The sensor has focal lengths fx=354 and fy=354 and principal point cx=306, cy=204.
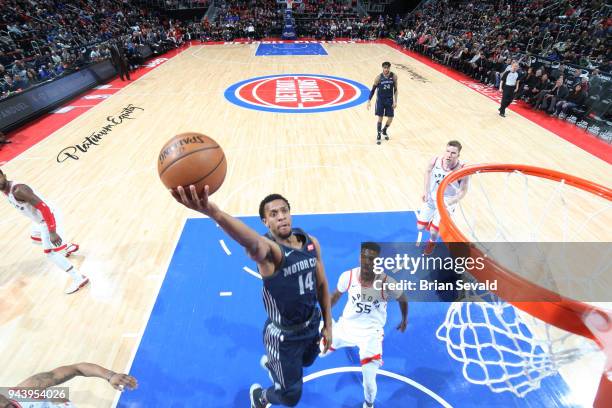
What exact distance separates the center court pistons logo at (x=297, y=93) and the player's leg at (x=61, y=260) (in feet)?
25.7

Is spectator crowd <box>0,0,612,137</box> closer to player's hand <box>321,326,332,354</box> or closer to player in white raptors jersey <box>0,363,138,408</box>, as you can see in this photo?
player's hand <box>321,326,332,354</box>

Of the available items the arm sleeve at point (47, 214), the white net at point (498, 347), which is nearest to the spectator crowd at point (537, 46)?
the white net at point (498, 347)

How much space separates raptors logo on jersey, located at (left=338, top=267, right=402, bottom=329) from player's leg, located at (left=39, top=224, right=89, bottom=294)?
143 inches

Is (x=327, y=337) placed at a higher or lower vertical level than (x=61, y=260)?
higher

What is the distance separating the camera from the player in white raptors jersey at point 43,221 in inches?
159

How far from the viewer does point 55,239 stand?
170 inches

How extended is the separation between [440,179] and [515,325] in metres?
1.91

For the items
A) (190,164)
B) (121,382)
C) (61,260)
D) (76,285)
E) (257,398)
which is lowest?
(76,285)

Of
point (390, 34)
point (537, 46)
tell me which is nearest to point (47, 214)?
point (537, 46)

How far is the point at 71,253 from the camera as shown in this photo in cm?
526

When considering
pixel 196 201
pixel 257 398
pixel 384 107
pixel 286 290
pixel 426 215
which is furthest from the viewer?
pixel 384 107

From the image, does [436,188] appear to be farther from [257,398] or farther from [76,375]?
[76,375]

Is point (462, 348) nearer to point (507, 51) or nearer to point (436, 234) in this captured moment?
point (436, 234)

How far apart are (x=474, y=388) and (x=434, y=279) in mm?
1592
